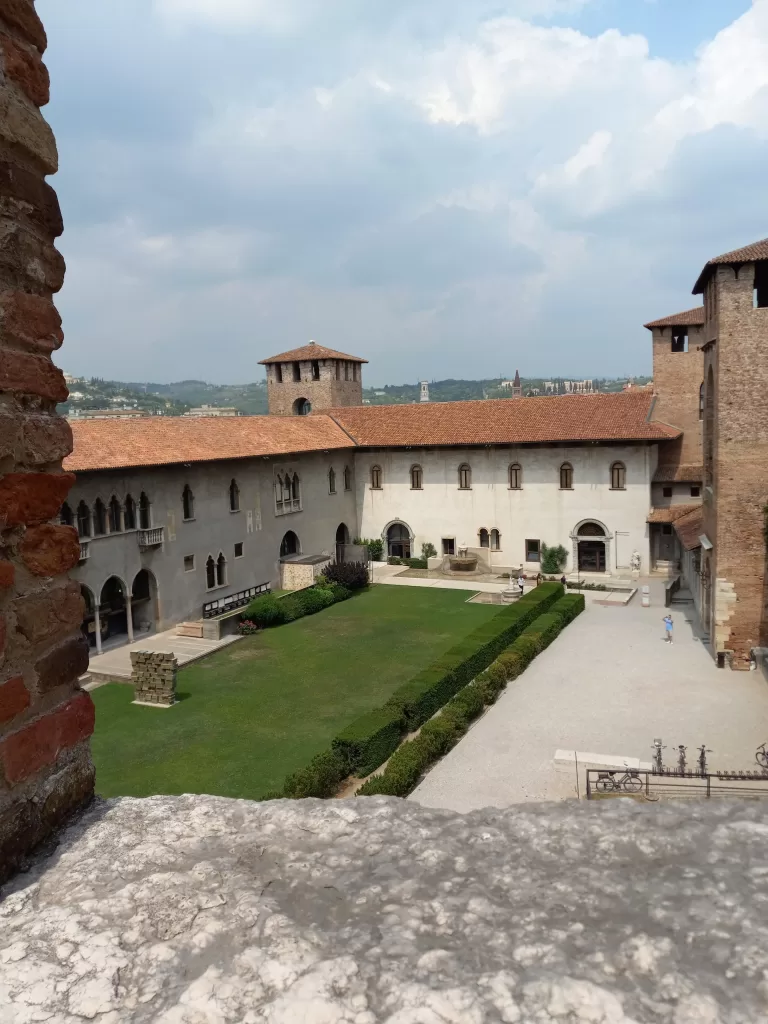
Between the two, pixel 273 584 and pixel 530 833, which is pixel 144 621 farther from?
pixel 530 833

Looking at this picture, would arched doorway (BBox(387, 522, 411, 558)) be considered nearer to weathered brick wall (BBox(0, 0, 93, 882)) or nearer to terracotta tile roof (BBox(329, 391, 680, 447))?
terracotta tile roof (BBox(329, 391, 680, 447))

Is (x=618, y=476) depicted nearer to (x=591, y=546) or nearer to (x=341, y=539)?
(x=591, y=546)

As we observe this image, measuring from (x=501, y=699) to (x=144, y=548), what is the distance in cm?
1257

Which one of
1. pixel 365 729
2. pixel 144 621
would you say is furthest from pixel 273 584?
pixel 365 729

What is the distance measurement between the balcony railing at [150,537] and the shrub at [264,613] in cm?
412

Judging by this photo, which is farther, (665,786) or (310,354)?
(310,354)

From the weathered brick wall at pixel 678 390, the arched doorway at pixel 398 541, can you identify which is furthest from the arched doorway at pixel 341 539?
the weathered brick wall at pixel 678 390

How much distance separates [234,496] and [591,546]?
15.9 metres

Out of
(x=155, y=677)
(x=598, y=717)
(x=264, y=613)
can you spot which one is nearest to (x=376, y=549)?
(x=264, y=613)

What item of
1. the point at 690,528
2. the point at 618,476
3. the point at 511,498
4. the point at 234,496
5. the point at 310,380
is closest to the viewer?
the point at 690,528

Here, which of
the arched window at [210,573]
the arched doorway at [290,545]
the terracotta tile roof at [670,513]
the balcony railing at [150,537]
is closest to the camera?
the balcony railing at [150,537]

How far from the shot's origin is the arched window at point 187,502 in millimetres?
27672

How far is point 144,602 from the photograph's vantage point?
87.4ft

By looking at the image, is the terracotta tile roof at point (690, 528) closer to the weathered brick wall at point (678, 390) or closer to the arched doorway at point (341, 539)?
the weathered brick wall at point (678, 390)
